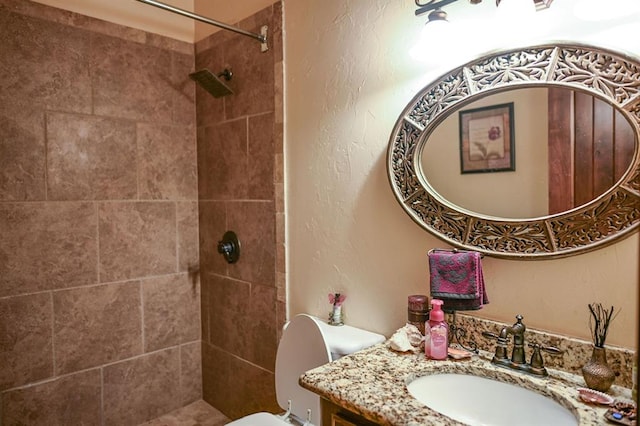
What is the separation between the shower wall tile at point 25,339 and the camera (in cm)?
196

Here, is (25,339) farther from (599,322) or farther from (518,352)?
(599,322)

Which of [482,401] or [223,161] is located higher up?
[223,161]

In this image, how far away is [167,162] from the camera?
8.07 ft

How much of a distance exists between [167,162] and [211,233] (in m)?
0.51

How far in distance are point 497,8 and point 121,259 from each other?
2.17m

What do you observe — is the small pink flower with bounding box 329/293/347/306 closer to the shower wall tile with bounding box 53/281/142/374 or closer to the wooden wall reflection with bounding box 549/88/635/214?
the wooden wall reflection with bounding box 549/88/635/214

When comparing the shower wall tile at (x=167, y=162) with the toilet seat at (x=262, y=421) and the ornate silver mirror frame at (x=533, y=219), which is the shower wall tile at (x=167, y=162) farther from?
the ornate silver mirror frame at (x=533, y=219)

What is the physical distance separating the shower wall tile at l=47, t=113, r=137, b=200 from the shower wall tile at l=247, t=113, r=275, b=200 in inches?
28.1

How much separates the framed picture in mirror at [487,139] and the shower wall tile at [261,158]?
39.9 inches

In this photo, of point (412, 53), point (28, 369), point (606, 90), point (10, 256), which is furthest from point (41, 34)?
point (606, 90)

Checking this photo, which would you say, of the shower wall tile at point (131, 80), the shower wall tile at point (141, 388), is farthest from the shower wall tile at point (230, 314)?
the shower wall tile at point (131, 80)

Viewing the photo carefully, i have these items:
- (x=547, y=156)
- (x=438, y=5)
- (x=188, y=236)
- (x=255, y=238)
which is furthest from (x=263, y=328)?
(x=438, y=5)

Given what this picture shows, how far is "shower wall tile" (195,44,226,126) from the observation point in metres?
2.35

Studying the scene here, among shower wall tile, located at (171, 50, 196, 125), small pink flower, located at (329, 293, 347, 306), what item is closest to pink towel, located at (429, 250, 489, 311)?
small pink flower, located at (329, 293, 347, 306)
